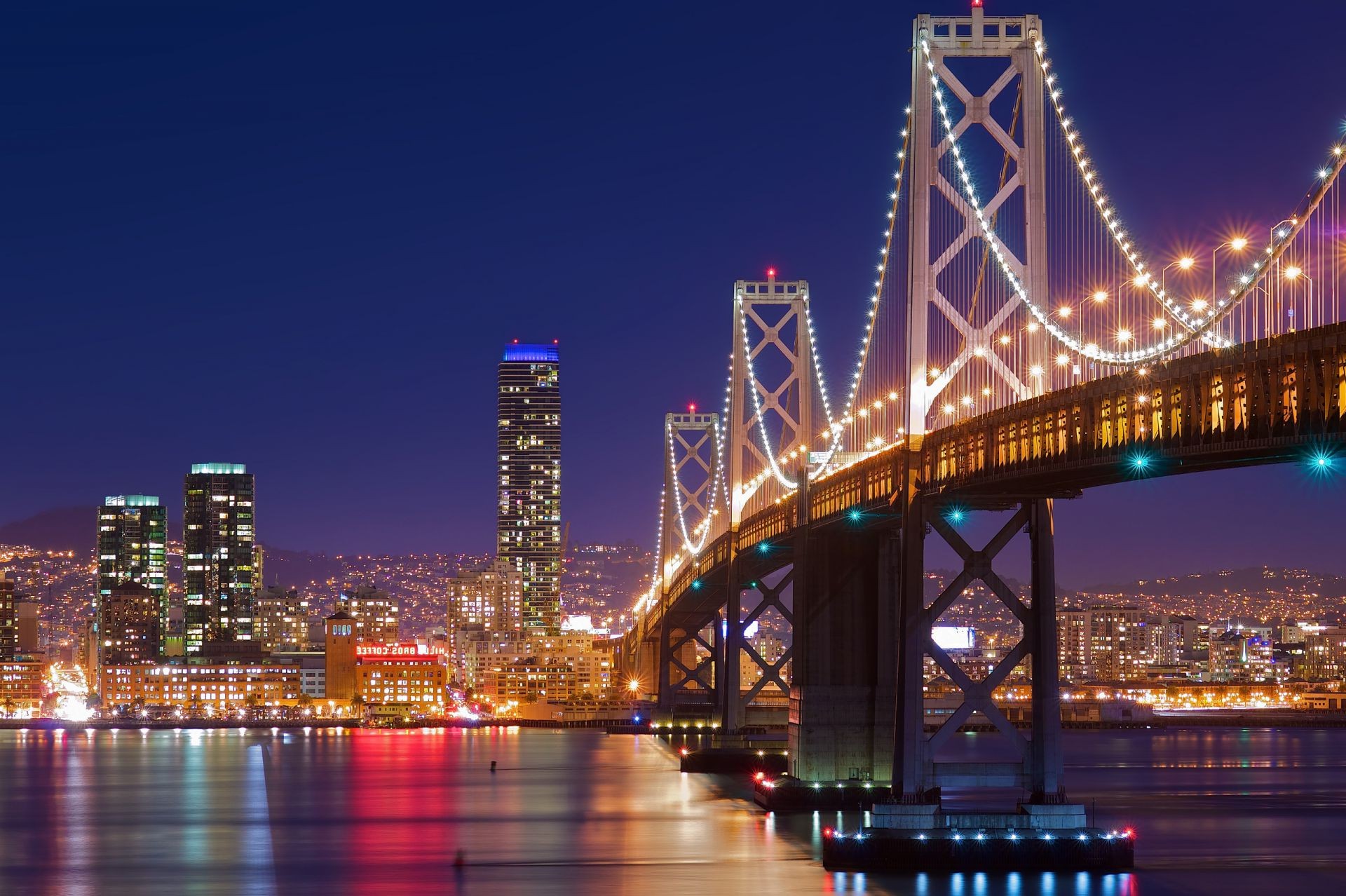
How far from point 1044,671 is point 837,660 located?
14968 mm

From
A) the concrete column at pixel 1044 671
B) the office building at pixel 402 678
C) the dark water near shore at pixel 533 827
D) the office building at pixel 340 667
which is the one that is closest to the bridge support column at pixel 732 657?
the dark water near shore at pixel 533 827

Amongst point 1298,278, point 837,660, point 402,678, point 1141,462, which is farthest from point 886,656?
point 402,678

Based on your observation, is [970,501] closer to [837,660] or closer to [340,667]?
[837,660]

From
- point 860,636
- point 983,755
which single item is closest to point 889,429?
point 860,636

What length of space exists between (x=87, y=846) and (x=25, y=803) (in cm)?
1993

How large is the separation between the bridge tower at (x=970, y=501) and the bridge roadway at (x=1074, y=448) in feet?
2.83

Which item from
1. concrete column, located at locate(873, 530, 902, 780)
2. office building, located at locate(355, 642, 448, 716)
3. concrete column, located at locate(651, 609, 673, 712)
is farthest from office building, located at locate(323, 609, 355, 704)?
concrete column, located at locate(873, 530, 902, 780)

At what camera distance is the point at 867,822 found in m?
39.1

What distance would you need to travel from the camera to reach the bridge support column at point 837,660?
5141 cm

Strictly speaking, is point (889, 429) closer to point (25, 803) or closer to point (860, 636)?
point (860, 636)

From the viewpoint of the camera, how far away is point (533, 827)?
5928cm

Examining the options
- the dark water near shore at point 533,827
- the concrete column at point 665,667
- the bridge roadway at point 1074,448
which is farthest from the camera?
the concrete column at point 665,667

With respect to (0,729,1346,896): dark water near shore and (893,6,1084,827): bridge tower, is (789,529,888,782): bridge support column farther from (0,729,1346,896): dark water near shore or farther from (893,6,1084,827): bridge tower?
(893,6,1084,827): bridge tower

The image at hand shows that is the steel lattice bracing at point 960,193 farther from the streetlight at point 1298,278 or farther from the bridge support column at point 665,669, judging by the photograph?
the bridge support column at point 665,669
